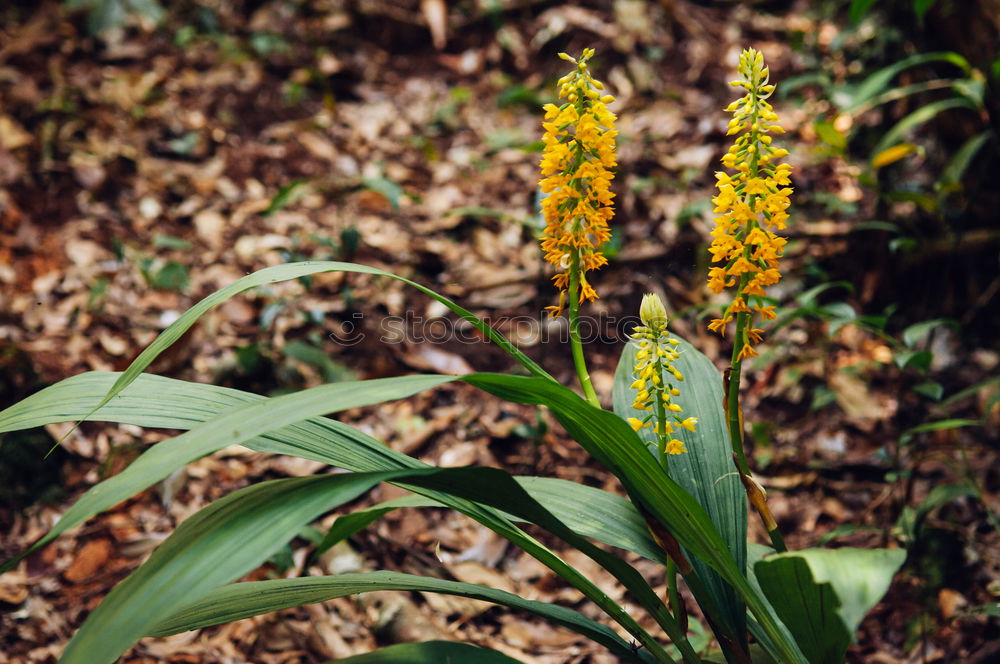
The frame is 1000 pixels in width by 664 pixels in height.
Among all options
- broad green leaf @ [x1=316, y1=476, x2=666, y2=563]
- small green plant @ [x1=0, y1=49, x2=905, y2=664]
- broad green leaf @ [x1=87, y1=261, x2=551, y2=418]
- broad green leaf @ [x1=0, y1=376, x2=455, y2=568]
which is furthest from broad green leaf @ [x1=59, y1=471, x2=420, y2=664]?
broad green leaf @ [x1=316, y1=476, x2=666, y2=563]

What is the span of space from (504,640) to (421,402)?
974mm

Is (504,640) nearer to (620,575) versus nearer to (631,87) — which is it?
(620,575)

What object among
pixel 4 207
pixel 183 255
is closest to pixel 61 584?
pixel 183 255

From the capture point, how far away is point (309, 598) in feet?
4.00

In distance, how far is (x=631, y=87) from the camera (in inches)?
162

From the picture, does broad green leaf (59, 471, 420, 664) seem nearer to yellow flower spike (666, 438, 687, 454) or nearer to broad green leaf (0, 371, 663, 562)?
broad green leaf (0, 371, 663, 562)

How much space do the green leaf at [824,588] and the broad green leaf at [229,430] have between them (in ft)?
1.72

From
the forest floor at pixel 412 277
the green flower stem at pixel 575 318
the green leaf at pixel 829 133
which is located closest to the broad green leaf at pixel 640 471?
the green flower stem at pixel 575 318

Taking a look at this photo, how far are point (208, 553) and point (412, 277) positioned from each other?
91.6 inches

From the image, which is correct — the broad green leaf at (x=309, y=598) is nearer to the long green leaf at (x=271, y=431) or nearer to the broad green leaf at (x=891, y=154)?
the long green leaf at (x=271, y=431)

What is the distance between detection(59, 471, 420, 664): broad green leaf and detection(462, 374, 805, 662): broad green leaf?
0.86 feet

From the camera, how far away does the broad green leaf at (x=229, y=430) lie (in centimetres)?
85

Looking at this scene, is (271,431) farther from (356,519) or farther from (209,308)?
(356,519)

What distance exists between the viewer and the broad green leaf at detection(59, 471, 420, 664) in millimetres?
826
